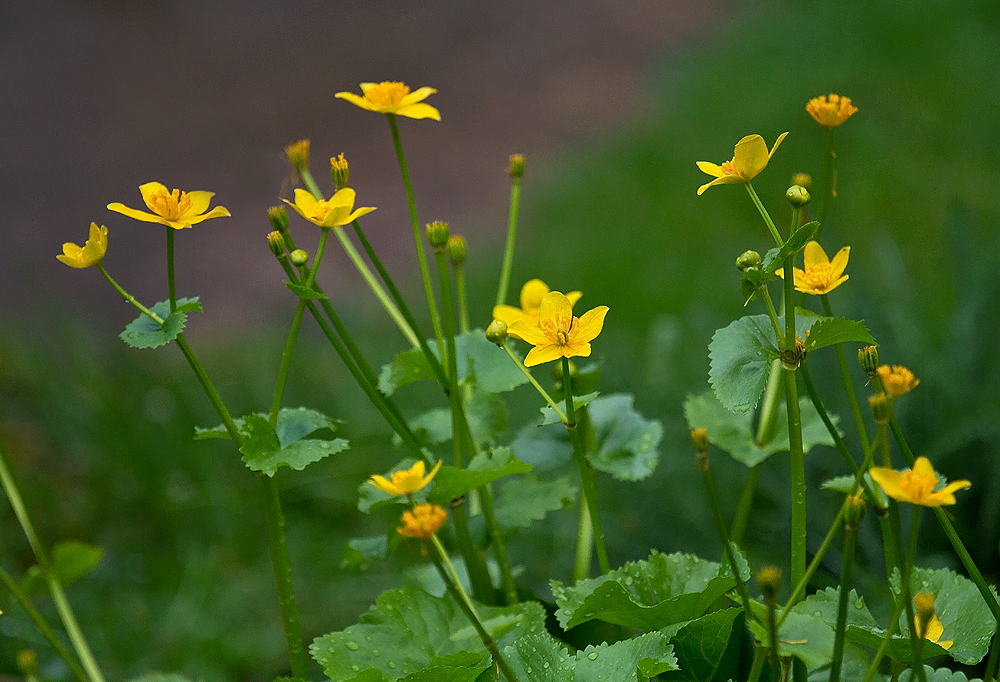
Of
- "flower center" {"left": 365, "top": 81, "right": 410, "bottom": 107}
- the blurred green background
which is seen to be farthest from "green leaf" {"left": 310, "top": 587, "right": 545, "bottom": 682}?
the blurred green background

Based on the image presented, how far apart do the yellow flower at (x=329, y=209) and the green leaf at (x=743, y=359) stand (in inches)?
10.8

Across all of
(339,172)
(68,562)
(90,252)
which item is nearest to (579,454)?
(339,172)

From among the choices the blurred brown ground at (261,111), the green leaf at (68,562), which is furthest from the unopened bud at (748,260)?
the blurred brown ground at (261,111)

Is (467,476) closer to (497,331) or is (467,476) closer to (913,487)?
(497,331)

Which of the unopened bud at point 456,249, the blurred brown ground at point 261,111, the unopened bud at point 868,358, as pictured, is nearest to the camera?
the unopened bud at point 868,358

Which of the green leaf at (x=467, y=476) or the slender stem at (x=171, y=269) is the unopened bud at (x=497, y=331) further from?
the slender stem at (x=171, y=269)

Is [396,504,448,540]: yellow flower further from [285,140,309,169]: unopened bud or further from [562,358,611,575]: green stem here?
[285,140,309,169]: unopened bud

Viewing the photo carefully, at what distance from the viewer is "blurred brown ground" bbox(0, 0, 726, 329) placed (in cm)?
404

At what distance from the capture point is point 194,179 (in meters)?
4.49

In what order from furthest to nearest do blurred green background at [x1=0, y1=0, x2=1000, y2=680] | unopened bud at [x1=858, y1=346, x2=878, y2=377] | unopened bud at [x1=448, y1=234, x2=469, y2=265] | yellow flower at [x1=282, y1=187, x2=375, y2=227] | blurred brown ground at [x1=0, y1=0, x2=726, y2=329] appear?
1. blurred brown ground at [x1=0, y1=0, x2=726, y2=329]
2. blurred green background at [x1=0, y1=0, x2=1000, y2=680]
3. unopened bud at [x1=448, y1=234, x2=469, y2=265]
4. yellow flower at [x1=282, y1=187, x2=375, y2=227]
5. unopened bud at [x1=858, y1=346, x2=878, y2=377]

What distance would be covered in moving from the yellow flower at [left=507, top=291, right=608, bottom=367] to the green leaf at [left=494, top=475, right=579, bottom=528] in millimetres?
197

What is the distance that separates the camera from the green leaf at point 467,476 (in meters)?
0.68

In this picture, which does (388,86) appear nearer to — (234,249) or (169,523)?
(169,523)

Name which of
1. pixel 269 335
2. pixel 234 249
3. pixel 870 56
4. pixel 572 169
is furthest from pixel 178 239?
pixel 870 56
